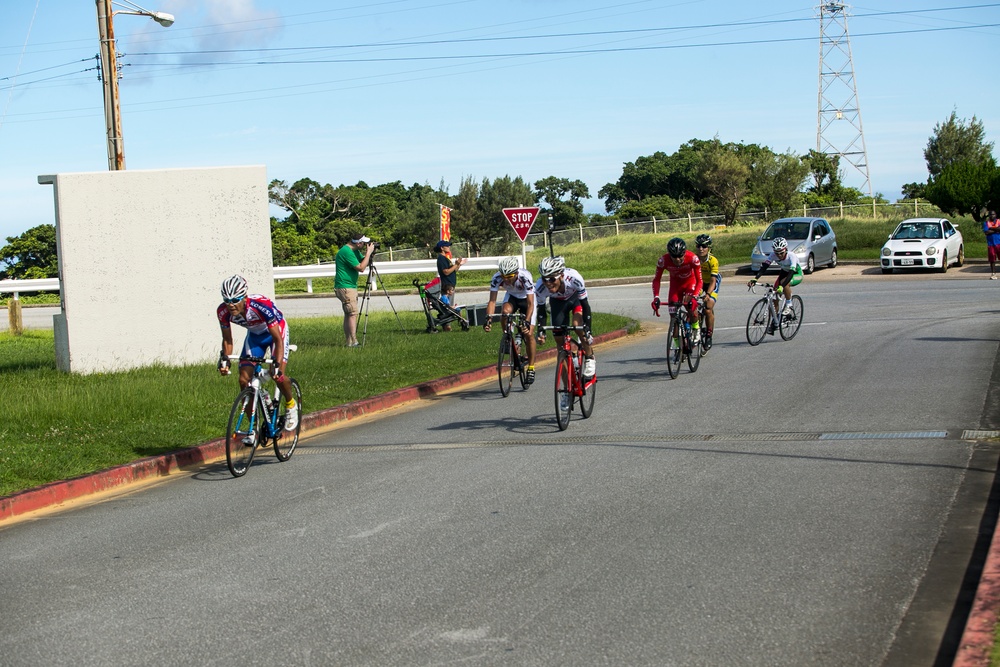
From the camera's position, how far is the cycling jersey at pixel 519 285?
13.4m

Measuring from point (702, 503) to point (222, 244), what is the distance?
1180cm

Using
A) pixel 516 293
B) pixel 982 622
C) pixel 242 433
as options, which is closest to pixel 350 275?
pixel 516 293

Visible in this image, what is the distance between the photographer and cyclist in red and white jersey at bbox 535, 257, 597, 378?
11875 mm

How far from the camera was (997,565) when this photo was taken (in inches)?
236

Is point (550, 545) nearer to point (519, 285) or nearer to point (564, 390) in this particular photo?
point (564, 390)

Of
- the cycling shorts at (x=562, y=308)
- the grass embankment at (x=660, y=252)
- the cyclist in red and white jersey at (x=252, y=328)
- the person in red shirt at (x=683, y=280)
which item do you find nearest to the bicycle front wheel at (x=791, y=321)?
the person in red shirt at (x=683, y=280)

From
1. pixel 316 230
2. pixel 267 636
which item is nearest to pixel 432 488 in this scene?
pixel 267 636

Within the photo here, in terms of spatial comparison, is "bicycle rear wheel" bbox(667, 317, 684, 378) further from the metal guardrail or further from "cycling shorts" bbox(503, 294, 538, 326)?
the metal guardrail

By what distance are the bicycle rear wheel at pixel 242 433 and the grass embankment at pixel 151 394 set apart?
49.4 inches

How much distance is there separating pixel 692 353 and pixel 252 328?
7315 millimetres

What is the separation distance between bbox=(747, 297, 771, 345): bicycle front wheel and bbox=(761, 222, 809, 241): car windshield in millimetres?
16581

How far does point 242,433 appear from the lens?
392 inches

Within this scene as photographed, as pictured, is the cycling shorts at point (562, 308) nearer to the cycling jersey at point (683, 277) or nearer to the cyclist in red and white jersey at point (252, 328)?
the cycling jersey at point (683, 277)

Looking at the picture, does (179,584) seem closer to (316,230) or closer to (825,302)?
(825,302)
